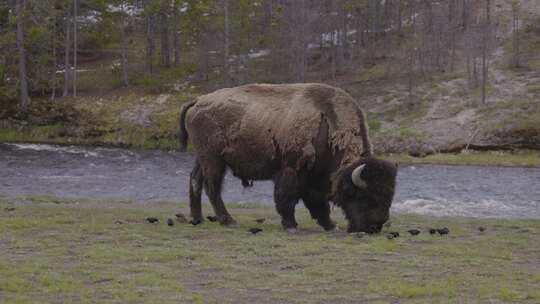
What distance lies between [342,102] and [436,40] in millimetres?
43849

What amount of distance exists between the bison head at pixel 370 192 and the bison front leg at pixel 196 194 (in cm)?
318

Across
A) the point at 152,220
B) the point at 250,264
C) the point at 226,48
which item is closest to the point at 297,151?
the point at 152,220

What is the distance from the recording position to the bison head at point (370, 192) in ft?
42.3

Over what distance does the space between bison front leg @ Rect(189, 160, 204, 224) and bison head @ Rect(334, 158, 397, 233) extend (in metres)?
3.18

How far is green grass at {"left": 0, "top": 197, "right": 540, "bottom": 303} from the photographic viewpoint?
26.9 ft

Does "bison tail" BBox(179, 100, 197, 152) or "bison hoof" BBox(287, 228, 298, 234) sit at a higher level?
"bison tail" BBox(179, 100, 197, 152)

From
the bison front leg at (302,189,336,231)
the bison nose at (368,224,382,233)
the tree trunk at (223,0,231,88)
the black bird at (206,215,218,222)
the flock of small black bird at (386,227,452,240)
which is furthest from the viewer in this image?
the tree trunk at (223,0,231,88)

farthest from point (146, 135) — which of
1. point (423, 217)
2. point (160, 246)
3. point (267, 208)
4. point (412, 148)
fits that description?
Answer: point (160, 246)

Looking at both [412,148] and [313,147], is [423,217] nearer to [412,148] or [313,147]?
[313,147]

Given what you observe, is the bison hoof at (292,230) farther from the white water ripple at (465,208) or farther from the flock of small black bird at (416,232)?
the white water ripple at (465,208)

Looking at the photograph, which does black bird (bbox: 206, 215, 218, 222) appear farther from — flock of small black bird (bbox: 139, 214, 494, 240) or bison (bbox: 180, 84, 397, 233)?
bison (bbox: 180, 84, 397, 233)

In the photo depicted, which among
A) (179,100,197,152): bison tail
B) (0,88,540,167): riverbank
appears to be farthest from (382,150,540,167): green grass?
(179,100,197,152): bison tail

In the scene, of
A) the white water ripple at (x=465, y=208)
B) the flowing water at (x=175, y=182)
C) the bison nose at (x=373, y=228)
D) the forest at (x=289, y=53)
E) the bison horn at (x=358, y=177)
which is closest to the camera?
the bison horn at (x=358, y=177)

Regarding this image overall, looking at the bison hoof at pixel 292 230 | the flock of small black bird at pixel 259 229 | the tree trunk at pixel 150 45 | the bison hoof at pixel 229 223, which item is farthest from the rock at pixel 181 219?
the tree trunk at pixel 150 45
